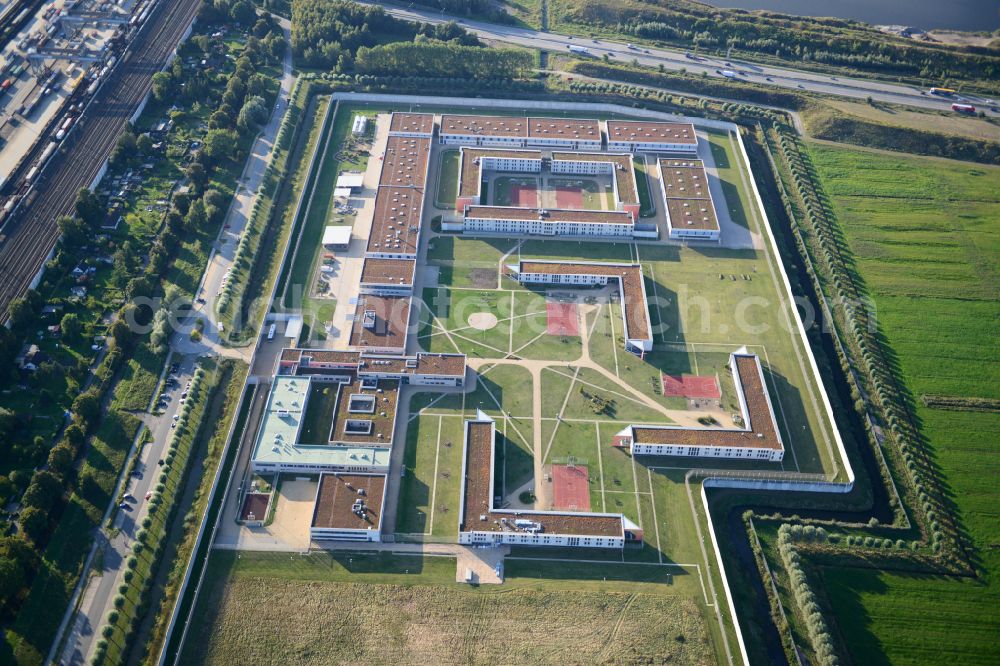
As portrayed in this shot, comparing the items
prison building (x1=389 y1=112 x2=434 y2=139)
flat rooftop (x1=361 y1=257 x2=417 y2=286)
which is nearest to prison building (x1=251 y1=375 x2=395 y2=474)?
flat rooftop (x1=361 y1=257 x2=417 y2=286)

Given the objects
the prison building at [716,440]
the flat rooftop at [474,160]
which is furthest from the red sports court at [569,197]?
the prison building at [716,440]

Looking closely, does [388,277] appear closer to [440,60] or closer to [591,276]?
[591,276]

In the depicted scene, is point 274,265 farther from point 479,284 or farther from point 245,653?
point 245,653

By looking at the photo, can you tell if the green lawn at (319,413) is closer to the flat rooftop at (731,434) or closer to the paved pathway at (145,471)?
the paved pathway at (145,471)

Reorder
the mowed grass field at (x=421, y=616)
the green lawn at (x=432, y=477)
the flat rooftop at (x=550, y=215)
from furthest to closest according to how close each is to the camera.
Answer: the flat rooftop at (x=550, y=215)
the green lawn at (x=432, y=477)
the mowed grass field at (x=421, y=616)

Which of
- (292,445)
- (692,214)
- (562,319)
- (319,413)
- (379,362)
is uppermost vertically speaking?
(692,214)

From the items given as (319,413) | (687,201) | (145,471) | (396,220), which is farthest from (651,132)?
(145,471)

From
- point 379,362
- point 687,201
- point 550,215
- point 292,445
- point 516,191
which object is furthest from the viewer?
point 516,191
